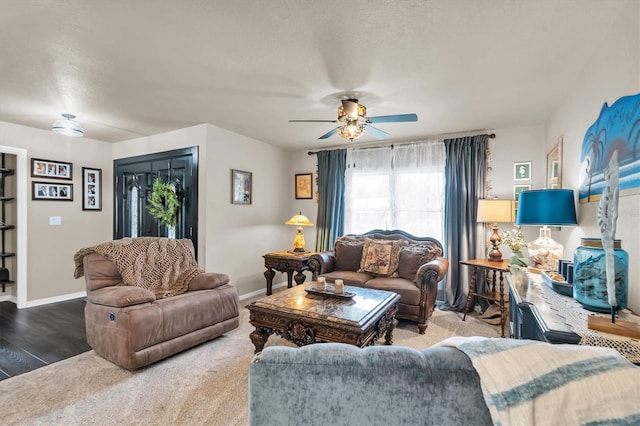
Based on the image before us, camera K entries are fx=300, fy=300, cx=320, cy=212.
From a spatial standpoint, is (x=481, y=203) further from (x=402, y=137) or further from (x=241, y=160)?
(x=241, y=160)

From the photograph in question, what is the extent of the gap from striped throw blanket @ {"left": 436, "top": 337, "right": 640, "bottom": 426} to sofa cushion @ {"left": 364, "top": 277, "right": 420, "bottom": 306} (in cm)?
266

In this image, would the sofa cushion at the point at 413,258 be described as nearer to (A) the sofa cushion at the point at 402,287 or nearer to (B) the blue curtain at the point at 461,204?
(A) the sofa cushion at the point at 402,287

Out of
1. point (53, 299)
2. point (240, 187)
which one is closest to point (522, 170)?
point (240, 187)

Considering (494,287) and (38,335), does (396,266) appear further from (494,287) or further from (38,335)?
(38,335)

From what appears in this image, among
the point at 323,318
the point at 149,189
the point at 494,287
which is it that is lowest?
the point at 494,287

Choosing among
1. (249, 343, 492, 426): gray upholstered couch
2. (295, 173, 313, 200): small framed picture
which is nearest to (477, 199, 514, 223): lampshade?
(295, 173, 313, 200): small framed picture

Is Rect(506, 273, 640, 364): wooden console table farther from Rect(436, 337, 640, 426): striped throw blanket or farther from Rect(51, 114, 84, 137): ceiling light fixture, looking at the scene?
Rect(51, 114, 84, 137): ceiling light fixture

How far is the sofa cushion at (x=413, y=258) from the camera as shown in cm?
373

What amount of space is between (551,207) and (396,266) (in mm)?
2018

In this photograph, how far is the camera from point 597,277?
4.37 ft

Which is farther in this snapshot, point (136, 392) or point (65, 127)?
point (65, 127)

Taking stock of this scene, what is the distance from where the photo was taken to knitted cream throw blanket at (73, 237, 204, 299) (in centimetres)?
272

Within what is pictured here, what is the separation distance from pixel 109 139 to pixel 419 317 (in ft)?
17.3

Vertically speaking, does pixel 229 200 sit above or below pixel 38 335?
above
